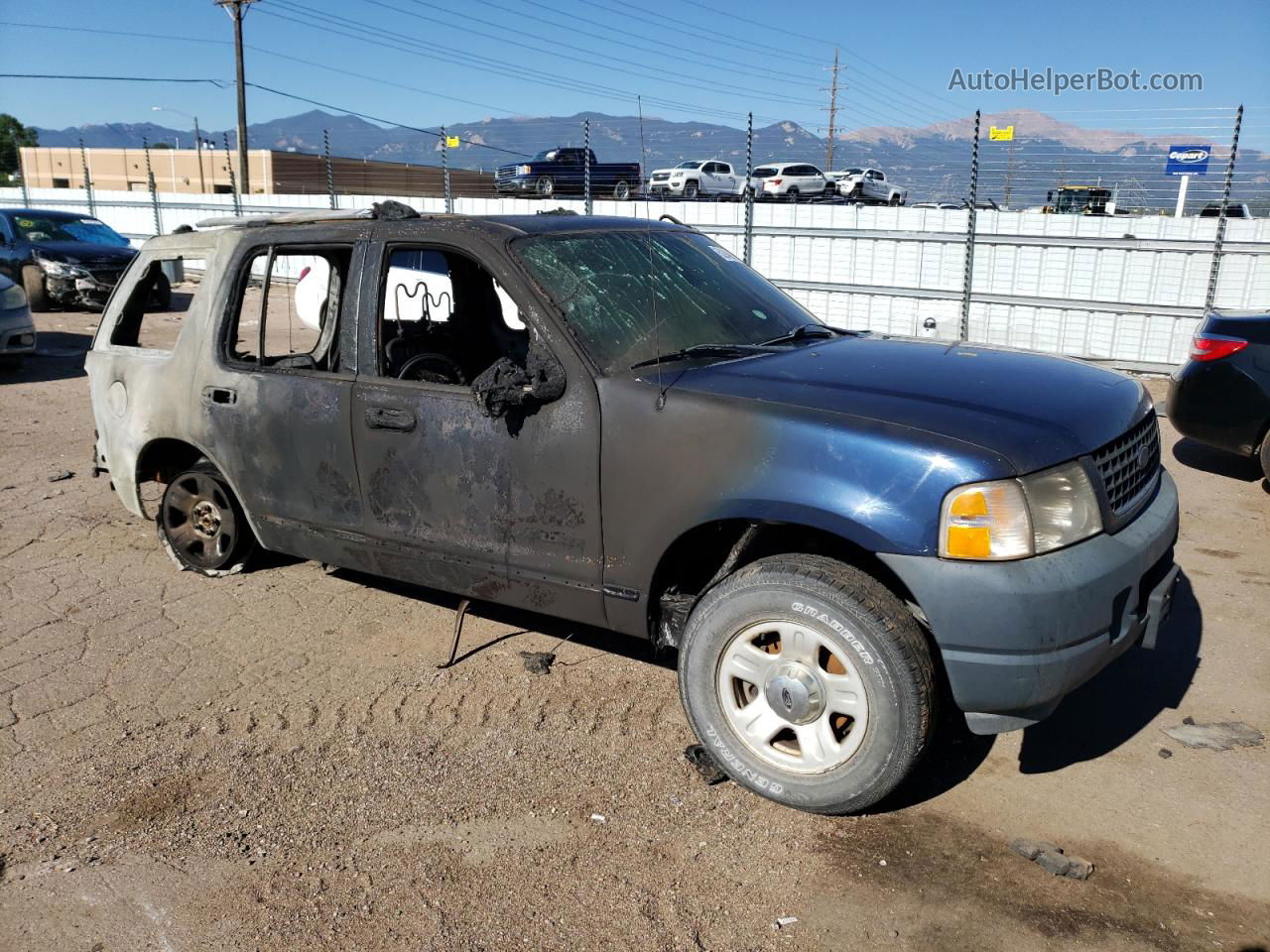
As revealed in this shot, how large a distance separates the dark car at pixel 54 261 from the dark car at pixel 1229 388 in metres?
14.8

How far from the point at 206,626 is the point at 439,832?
2.13 meters

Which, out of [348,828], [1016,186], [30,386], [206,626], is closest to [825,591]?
[348,828]

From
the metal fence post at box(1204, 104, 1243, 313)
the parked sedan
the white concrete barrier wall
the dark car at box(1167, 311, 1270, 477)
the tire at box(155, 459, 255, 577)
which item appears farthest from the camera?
the white concrete barrier wall

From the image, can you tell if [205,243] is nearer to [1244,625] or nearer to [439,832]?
[439,832]

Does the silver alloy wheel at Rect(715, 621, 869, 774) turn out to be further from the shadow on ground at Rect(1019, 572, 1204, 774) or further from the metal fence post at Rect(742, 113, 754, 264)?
the metal fence post at Rect(742, 113, 754, 264)

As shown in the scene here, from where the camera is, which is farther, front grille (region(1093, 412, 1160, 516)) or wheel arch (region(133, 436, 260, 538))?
wheel arch (region(133, 436, 260, 538))

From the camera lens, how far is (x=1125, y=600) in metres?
3.01

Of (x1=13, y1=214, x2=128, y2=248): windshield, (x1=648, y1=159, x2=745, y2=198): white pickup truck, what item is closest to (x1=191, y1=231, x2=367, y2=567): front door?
(x1=13, y1=214, x2=128, y2=248): windshield

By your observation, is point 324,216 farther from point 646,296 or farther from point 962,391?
point 962,391

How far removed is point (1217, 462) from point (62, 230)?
54.9 feet

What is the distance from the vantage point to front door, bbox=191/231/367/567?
4.14 metres

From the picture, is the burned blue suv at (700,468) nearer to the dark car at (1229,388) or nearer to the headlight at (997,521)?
the headlight at (997,521)

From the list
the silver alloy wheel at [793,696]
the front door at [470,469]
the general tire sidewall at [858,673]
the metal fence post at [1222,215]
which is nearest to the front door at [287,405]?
the front door at [470,469]

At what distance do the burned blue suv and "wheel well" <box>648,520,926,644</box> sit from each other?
0.5 inches
